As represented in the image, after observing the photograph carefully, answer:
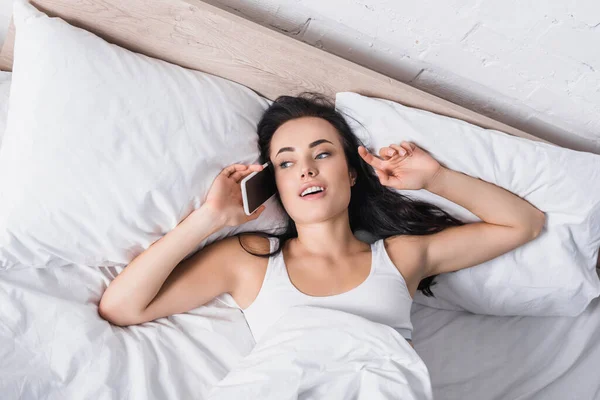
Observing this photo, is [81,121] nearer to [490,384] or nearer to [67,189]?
[67,189]

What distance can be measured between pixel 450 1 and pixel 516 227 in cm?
54

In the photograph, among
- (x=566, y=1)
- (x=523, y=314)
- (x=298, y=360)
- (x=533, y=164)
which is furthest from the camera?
(x=523, y=314)

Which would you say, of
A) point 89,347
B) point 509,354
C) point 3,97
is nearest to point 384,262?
point 509,354

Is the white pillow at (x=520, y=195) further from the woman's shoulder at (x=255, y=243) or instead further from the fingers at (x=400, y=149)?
the woman's shoulder at (x=255, y=243)

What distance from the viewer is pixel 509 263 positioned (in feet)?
4.19

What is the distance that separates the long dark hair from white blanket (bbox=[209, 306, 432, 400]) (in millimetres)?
273

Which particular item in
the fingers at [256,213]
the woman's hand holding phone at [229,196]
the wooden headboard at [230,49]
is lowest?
the fingers at [256,213]

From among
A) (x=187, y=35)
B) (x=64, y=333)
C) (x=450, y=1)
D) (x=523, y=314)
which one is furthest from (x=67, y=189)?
(x=523, y=314)

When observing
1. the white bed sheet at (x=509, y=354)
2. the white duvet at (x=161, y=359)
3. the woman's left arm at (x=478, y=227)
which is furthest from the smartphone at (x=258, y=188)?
the white bed sheet at (x=509, y=354)

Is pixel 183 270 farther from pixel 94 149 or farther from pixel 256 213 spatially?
pixel 94 149

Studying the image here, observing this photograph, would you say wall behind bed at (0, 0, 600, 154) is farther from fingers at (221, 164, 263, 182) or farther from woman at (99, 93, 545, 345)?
fingers at (221, 164, 263, 182)

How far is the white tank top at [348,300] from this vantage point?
112 centimetres

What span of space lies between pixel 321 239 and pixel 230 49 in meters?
0.49

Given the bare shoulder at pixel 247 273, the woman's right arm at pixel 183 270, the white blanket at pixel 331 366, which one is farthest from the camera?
the bare shoulder at pixel 247 273
